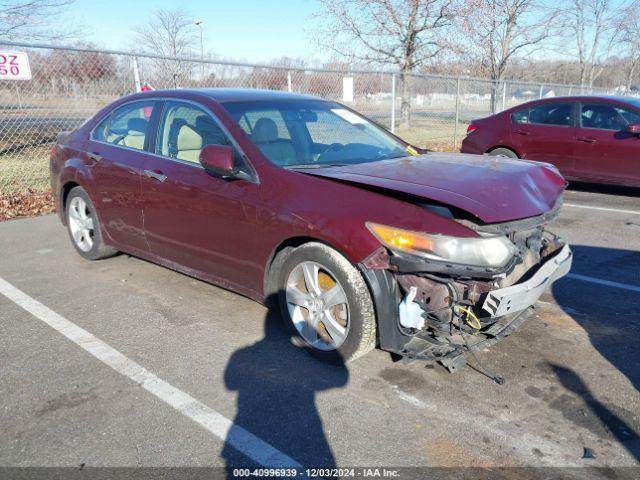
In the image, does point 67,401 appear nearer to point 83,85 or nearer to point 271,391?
point 271,391

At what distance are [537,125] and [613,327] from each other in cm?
602

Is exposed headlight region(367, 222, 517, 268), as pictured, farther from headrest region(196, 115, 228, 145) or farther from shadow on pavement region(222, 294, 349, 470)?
headrest region(196, 115, 228, 145)

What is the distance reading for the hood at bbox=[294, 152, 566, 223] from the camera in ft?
9.98

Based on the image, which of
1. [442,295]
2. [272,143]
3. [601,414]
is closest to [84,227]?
[272,143]

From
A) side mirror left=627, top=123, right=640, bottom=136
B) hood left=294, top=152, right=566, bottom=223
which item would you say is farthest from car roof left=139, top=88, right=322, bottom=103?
side mirror left=627, top=123, right=640, bottom=136

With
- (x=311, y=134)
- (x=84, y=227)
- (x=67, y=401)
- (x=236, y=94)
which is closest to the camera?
(x=67, y=401)

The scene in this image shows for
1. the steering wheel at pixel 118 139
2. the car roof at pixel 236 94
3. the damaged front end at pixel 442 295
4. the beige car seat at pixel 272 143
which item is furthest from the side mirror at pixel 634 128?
the steering wheel at pixel 118 139

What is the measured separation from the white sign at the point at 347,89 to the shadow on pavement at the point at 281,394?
11223 mm

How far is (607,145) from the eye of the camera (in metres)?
8.36

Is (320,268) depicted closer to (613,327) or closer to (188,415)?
(188,415)

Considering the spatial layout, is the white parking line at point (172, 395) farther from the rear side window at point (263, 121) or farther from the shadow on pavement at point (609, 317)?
the rear side window at point (263, 121)

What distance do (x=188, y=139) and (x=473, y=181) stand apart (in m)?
2.24

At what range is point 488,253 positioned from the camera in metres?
3.00

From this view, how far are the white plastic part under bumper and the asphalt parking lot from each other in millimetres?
488
